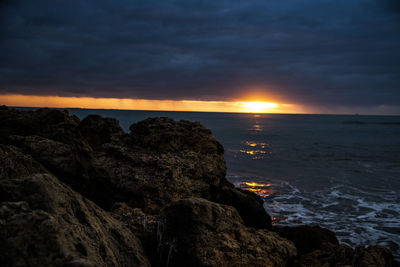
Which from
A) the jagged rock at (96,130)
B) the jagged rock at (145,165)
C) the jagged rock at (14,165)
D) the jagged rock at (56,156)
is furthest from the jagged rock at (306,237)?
the jagged rock at (96,130)

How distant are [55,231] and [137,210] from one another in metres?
2.57

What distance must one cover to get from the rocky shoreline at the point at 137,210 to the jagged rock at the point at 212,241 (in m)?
0.01

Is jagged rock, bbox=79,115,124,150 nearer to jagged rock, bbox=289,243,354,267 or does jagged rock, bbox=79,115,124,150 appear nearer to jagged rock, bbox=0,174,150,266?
jagged rock, bbox=0,174,150,266

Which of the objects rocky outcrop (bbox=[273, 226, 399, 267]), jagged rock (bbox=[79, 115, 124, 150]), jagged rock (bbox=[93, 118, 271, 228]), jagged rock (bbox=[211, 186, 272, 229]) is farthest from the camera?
jagged rock (bbox=[79, 115, 124, 150])

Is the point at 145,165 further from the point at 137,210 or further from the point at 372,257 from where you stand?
the point at 372,257

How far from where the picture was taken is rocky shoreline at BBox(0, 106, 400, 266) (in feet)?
7.39

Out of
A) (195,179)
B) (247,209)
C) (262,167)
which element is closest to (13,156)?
(195,179)

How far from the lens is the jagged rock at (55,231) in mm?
2045

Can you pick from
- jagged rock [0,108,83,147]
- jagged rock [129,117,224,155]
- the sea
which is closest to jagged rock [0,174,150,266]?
jagged rock [129,117,224,155]

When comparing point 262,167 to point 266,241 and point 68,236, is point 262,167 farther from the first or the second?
point 68,236

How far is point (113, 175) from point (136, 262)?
350 centimetres

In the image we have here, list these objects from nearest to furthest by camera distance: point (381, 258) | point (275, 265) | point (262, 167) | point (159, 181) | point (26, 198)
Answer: point (26, 198) → point (275, 265) → point (381, 258) → point (159, 181) → point (262, 167)

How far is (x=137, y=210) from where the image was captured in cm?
470

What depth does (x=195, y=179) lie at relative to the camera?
22.1ft
